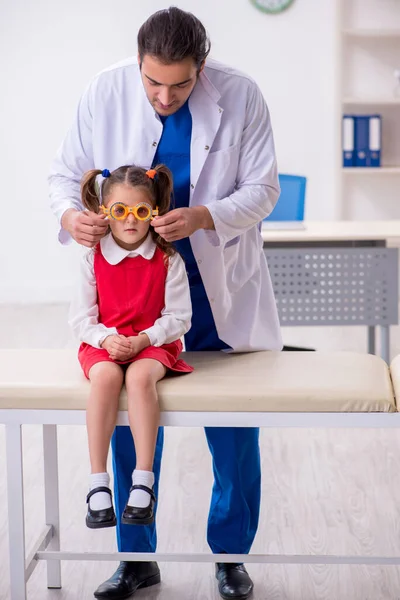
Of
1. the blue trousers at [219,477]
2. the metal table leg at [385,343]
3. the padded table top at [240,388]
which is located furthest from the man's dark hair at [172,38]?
Result: the metal table leg at [385,343]

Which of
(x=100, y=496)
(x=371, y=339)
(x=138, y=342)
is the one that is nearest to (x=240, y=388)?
(x=138, y=342)

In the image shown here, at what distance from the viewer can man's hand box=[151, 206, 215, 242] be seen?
1745mm

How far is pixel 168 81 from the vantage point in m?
1.75

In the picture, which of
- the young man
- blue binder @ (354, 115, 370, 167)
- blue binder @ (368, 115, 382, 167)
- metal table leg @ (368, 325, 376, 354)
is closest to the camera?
the young man

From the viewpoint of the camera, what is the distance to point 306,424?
1716mm

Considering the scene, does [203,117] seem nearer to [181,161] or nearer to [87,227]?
[181,161]

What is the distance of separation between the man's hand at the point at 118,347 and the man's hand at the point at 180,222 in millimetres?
229

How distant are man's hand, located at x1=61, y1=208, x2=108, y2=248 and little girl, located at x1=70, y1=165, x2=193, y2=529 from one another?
0.10 feet

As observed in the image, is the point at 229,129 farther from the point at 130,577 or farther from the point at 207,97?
the point at 130,577

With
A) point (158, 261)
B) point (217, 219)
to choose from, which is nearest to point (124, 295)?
point (158, 261)

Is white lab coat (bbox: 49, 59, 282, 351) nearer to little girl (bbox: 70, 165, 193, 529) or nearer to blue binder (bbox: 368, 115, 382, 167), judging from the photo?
little girl (bbox: 70, 165, 193, 529)

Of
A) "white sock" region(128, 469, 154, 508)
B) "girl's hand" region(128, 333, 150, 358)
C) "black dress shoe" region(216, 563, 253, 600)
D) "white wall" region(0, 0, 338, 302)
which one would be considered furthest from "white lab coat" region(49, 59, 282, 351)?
"white wall" region(0, 0, 338, 302)

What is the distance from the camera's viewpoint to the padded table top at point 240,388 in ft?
5.62

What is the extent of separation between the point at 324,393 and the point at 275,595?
628 mm
